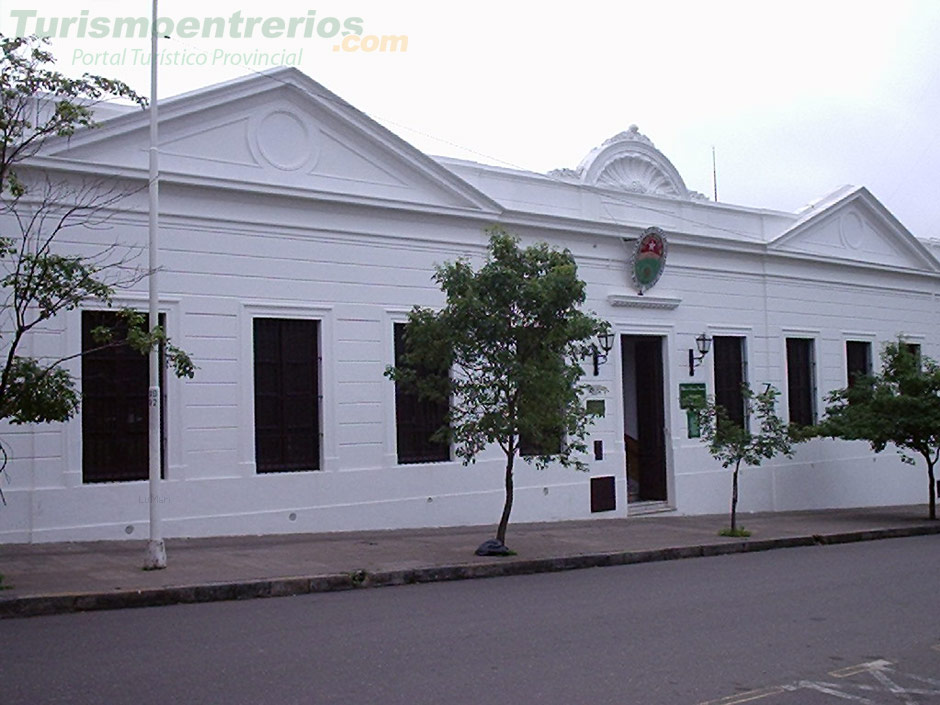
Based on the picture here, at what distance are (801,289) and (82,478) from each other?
55.2 ft

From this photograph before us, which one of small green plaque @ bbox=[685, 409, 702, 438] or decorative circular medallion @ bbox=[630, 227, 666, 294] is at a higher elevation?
decorative circular medallion @ bbox=[630, 227, 666, 294]

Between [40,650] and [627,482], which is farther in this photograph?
[627,482]

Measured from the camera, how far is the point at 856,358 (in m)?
26.2

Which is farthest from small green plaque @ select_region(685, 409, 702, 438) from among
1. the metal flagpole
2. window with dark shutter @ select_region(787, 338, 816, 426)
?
the metal flagpole

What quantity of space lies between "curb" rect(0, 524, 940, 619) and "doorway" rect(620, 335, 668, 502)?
4562 millimetres

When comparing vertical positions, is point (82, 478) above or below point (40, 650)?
above

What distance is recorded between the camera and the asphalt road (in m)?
6.98

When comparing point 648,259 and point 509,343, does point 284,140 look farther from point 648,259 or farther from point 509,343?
point 648,259

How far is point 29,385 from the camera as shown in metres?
10.7

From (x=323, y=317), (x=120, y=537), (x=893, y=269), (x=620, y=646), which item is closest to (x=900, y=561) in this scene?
(x=620, y=646)

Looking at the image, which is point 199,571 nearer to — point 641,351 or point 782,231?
point 641,351

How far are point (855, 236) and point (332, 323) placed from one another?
15252mm

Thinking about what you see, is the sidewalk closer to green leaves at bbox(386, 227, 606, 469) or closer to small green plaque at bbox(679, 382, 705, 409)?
green leaves at bbox(386, 227, 606, 469)

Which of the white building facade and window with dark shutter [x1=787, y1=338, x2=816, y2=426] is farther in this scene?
window with dark shutter [x1=787, y1=338, x2=816, y2=426]
